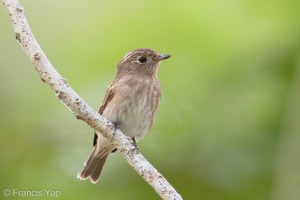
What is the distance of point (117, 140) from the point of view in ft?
12.0

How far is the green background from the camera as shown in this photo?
3650 millimetres

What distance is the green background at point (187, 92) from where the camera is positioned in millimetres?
3650

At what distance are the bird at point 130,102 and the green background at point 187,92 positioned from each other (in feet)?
1.91

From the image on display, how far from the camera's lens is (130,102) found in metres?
4.79

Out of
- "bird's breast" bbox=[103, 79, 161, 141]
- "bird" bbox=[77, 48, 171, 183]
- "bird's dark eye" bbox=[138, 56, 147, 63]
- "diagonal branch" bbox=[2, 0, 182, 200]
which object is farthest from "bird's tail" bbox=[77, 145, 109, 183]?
"bird's dark eye" bbox=[138, 56, 147, 63]

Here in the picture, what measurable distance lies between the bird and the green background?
0.58 m

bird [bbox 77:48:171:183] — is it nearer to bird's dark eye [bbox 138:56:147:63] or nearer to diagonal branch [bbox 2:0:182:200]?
bird's dark eye [bbox 138:56:147:63]

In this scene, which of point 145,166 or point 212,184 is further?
point 212,184

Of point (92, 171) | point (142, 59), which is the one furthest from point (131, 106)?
point (92, 171)

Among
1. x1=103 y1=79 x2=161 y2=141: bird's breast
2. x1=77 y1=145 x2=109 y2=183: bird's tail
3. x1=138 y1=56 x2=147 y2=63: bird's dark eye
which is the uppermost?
x1=138 y1=56 x2=147 y2=63: bird's dark eye

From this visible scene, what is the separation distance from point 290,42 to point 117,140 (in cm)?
113

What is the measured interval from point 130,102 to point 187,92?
3.45ft

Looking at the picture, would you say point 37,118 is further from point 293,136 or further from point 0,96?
point 293,136

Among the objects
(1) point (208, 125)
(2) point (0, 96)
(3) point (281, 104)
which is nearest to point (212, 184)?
(1) point (208, 125)
